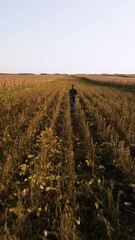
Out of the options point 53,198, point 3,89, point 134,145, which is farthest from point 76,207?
point 3,89

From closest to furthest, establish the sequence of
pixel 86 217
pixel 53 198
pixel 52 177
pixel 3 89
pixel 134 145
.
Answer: pixel 86 217 < pixel 53 198 < pixel 52 177 < pixel 134 145 < pixel 3 89

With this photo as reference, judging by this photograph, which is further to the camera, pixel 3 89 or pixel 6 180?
pixel 3 89

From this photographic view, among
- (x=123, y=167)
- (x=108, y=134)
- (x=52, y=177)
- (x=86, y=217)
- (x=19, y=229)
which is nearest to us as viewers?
(x=19, y=229)

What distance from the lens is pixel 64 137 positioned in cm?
888

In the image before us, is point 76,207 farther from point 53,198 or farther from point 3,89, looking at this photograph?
point 3,89

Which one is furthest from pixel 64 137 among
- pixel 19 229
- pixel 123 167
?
pixel 19 229

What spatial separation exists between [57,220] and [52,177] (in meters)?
1.23

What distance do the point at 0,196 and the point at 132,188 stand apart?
2.50 metres

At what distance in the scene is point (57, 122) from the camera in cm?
1139

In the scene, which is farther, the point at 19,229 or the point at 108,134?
the point at 108,134

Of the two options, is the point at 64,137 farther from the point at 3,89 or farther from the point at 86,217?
the point at 3,89

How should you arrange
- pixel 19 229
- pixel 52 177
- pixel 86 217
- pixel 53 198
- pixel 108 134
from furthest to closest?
pixel 108 134 < pixel 52 177 < pixel 53 198 < pixel 86 217 < pixel 19 229

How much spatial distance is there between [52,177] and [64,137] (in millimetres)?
3760

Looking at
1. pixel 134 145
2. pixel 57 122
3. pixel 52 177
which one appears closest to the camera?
pixel 52 177
